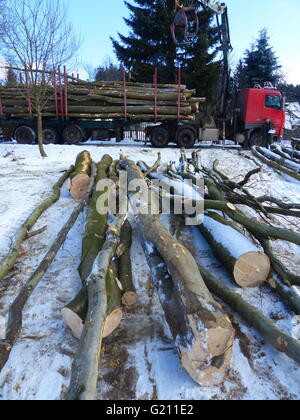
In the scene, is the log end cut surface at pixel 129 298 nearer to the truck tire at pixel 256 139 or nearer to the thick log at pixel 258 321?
the thick log at pixel 258 321

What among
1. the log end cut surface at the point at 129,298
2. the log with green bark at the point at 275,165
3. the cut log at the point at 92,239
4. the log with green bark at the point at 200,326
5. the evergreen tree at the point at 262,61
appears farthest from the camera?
the evergreen tree at the point at 262,61

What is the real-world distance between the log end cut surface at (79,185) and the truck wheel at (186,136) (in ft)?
27.1

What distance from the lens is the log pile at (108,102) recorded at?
13078 mm

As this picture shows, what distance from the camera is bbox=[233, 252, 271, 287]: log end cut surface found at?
3.49m

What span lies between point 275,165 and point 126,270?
27.1 feet

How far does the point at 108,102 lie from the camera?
1326 centimetres

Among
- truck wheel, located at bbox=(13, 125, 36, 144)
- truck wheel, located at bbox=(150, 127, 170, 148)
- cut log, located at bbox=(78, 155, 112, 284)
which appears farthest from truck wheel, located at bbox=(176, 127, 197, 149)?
cut log, located at bbox=(78, 155, 112, 284)

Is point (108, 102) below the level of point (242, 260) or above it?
above

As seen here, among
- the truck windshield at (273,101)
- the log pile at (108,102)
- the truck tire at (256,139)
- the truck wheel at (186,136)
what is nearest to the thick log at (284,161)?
the truck tire at (256,139)

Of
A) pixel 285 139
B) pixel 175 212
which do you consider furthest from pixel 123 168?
pixel 285 139

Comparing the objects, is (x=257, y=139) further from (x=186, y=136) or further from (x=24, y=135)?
(x=24, y=135)

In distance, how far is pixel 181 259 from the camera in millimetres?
2949

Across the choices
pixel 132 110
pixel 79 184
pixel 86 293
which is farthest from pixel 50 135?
pixel 86 293

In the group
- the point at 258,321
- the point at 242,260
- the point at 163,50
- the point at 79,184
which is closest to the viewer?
the point at 258,321
